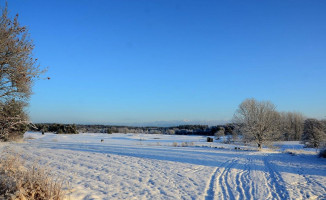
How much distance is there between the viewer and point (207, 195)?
6570 mm

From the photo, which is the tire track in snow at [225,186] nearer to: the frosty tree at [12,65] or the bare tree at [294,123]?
the frosty tree at [12,65]

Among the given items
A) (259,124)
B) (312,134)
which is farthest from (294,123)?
(259,124)

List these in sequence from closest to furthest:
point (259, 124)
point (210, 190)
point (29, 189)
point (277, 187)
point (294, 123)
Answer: point (29, 189), point (210, 190), point (277, 187), point (259, 124), point (294, 123)

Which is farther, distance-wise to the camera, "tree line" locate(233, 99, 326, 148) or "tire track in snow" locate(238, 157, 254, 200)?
"tree line" locate(233, 99, 326, 148)

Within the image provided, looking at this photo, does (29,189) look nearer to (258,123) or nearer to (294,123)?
(258,123)

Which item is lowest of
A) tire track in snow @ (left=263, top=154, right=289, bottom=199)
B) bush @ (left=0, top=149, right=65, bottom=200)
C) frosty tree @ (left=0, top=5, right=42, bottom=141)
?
tire track in snow @ (left=263, top=154, right=289, bottom=199)

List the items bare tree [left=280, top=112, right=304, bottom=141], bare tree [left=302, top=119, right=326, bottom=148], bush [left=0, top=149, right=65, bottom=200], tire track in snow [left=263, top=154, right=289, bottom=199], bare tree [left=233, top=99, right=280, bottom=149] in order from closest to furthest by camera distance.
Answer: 1. bush [left=0, top=149, right=65, bottom=200]
2. tire track in snow [left=263, top=154, right=289, bottom=199]
3. bare tree [left=233, top=99, right=280, bottom=149]
4. bare tree [left=302, top=119, right=326, bottom=148]
5. bare tree [left=280, top=112, right=304, bottom=141]

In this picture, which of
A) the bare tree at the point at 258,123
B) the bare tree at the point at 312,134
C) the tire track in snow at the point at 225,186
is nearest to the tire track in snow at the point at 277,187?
the tire track in snow at the point at 225,186

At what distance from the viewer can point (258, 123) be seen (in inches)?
1083

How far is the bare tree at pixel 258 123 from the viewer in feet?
89.1

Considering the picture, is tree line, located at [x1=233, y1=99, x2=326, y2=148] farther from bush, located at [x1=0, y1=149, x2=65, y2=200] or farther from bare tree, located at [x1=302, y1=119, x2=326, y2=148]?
bush, located at [x1=0, y1=149, x2=65, y2=200]

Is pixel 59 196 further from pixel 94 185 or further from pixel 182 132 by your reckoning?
pixel 182 132

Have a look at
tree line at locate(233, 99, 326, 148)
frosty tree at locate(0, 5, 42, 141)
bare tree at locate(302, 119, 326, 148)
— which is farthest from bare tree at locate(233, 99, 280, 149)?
frosty tree at locate(0, 5, 42, 141)

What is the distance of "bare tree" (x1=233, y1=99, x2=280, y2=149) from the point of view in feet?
89.1
